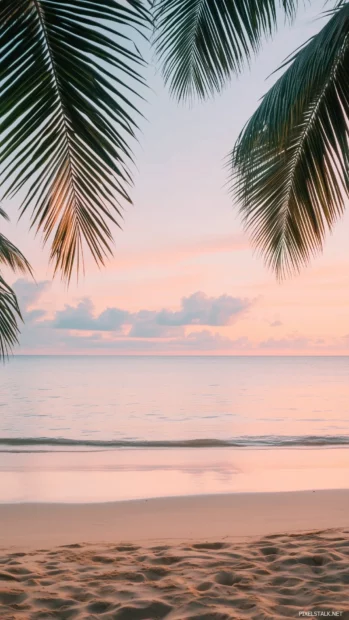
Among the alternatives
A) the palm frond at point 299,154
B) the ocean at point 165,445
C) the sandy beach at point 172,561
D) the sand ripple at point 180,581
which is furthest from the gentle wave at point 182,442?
the palm frond at point 299,154

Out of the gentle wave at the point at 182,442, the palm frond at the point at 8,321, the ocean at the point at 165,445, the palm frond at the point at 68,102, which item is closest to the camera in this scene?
the palm frond at the point at 68,102

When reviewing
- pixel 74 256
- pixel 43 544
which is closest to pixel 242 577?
pixel 43 544

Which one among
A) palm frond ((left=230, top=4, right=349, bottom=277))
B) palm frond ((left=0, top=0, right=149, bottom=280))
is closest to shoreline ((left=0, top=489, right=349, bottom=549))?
palm frond ((left=230, top=4, right=349, bottom=277))

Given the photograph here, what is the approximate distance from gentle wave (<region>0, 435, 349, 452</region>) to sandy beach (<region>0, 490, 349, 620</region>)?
8576mm

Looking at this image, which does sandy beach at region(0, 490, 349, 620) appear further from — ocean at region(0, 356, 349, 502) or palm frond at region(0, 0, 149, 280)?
palm frond at region(0, 0, 149, 280)

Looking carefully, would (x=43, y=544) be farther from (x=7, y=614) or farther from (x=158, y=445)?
(x=158, y=445)

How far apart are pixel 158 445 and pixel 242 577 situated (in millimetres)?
12424

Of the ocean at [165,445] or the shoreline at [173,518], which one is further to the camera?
the ocean at [165,445]

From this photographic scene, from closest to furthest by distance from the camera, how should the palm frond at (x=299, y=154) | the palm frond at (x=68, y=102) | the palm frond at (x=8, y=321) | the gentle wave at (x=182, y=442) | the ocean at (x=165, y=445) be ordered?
the palm frond at (x=68, y=102) → the palm frond at (x=299, y=154) → the palm frond at (x=8, y=321) → the ocean at (x=165, y=445) → the gentle wave at (x=182, y=442)

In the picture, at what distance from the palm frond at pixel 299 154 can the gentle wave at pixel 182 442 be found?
39.9ft

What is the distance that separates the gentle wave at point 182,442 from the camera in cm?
1644

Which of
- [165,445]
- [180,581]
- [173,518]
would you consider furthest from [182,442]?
[180,581]

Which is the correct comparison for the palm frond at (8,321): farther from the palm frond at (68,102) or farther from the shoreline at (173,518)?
the palm frond at (68,102)

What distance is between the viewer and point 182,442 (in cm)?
1712
